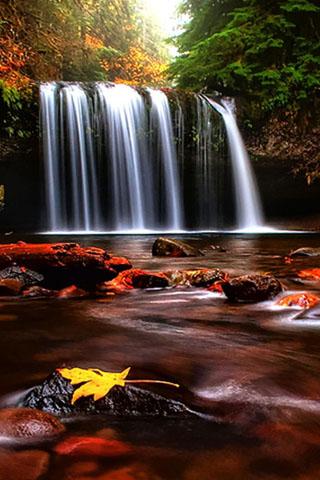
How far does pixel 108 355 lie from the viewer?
1.96 metres

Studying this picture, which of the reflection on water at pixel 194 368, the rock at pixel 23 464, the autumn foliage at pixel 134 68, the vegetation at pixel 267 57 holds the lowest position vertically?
the reflection on water at pixel 194 368

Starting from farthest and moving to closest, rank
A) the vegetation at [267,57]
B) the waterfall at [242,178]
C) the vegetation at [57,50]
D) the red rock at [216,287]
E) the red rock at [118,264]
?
the waterfall at [242,178], the vegetation at [267,57], the vegetation at [57,50], the red rock at [118,264], the red rock at [216,287]

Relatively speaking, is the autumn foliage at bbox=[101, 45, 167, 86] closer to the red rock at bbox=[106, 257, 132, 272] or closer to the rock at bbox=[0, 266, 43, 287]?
the red rock at bbox=[106, 257, 132, 272]

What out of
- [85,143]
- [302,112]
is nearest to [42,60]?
[85,143]

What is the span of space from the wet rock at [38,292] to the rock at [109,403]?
207cm

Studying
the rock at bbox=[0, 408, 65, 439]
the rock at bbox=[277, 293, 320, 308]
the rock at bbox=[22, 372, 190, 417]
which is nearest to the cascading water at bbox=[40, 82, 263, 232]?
the rock at bbox=[277, 293, 320, 308]

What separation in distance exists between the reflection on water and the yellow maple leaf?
0.31ft

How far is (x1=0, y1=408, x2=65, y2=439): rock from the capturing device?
1180mm

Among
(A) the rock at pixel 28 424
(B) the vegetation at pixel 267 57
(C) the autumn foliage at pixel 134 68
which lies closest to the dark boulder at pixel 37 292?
(A) the rock at pixel 28 424

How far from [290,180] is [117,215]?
5.63m

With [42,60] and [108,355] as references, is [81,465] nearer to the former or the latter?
[108,355]

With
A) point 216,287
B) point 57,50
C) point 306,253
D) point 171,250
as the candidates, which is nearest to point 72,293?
point 216,287

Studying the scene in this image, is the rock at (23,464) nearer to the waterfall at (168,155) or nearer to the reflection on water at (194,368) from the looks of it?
the reflection on water at (194,368)

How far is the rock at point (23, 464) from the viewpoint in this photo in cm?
99
